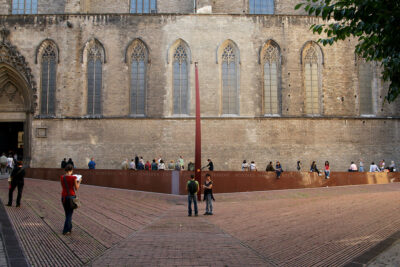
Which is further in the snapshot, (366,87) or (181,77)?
(366,87)

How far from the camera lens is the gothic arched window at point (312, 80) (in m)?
27.6

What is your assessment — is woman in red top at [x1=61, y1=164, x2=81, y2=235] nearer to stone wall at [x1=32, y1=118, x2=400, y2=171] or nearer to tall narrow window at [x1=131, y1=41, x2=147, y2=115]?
stone wall at [x1=32, y1=118, x2=400, y2=171]

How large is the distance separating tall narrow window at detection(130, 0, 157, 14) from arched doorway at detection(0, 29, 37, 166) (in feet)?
32.0

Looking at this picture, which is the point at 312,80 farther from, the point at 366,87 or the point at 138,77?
the point at 138,77

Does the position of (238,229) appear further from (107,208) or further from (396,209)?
(396,209)

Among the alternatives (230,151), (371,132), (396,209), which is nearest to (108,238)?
(396,209)

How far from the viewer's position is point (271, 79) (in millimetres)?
27531

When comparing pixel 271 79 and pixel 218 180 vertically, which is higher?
pixel 271 79

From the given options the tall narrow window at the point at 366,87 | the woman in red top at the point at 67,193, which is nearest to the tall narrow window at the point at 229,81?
the tall narrow window at the point at 366,87

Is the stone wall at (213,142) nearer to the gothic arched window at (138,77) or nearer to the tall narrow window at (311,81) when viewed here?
the tall narrow window at (311,81)

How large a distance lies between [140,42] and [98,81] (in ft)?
13.1

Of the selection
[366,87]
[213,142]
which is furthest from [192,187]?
[366,87]

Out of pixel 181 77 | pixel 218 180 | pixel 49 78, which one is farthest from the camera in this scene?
pixel 181 77

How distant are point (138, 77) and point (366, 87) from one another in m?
16.4
